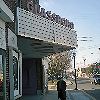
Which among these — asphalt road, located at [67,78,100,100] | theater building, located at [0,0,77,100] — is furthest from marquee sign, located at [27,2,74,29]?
asphalt road, located at [67,78,100,100]

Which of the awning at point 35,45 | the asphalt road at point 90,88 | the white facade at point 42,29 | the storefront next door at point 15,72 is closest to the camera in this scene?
the storefront next door at point 15,72

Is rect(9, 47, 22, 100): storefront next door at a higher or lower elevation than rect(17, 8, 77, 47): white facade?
lower

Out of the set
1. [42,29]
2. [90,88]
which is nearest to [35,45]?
[42,29]

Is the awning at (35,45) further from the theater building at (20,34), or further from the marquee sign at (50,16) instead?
the marquee sign at (50,16)

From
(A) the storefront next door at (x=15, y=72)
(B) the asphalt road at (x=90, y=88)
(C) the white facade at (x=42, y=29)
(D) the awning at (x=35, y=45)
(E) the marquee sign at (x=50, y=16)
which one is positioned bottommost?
(B) the asphalt road at (x=90, y=88)

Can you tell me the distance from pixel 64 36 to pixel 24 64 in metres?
8.31

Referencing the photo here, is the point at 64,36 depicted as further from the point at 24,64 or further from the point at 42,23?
the point at 24,64

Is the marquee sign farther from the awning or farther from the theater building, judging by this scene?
the awning

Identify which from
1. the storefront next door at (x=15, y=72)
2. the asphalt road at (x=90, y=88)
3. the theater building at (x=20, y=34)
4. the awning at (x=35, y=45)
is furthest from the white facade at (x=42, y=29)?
the asphalt road at (x=90, y=88)

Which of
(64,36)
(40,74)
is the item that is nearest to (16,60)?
(64,36)

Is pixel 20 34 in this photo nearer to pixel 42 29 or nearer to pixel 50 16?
pixel 42 29

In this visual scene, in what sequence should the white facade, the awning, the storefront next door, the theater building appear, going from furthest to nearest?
the awning → the white facade → the storefront next door → the theater building

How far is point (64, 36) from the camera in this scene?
15703mm

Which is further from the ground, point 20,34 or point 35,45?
point 20,34
